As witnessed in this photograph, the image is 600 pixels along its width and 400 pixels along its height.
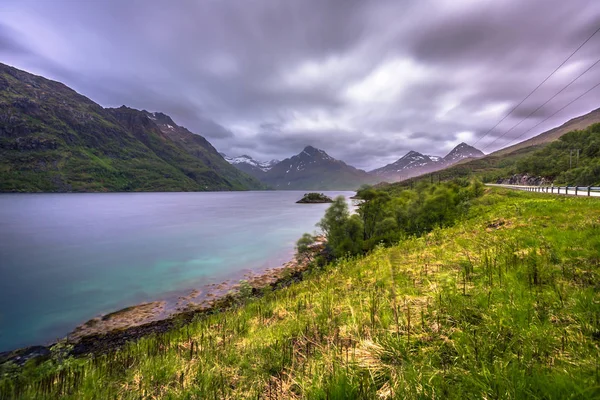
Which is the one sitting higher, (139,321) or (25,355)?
(25,355)

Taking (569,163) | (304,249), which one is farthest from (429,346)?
(569,163)

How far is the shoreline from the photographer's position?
1828 cm

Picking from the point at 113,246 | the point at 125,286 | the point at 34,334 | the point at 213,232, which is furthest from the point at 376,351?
the point at 213,232

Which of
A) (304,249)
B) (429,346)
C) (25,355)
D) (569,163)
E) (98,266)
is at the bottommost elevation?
(98,266)

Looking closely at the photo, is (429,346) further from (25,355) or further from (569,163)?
(569,163)

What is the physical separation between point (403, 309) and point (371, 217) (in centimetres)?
4918

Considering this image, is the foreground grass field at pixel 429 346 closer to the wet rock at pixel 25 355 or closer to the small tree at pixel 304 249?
the wet rock at pixel 25 355

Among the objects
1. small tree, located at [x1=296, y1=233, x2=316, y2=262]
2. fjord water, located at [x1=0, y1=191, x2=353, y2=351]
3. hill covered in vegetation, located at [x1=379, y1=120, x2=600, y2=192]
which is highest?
hill covered in vegetation, located at [x1=379, y1=120, x2=600, y2=192]

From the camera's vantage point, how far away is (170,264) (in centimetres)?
4072

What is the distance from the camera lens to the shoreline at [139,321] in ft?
60.0

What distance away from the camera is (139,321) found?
898 inches

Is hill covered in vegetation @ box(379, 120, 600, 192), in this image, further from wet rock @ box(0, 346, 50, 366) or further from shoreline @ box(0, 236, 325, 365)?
wet rock @ box(0, 346, 50, 366)

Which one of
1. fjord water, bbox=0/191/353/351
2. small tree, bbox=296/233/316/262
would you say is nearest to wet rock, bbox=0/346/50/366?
fjord water, bbox=0/191/353/351

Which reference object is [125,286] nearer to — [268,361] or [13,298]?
[13,298]
